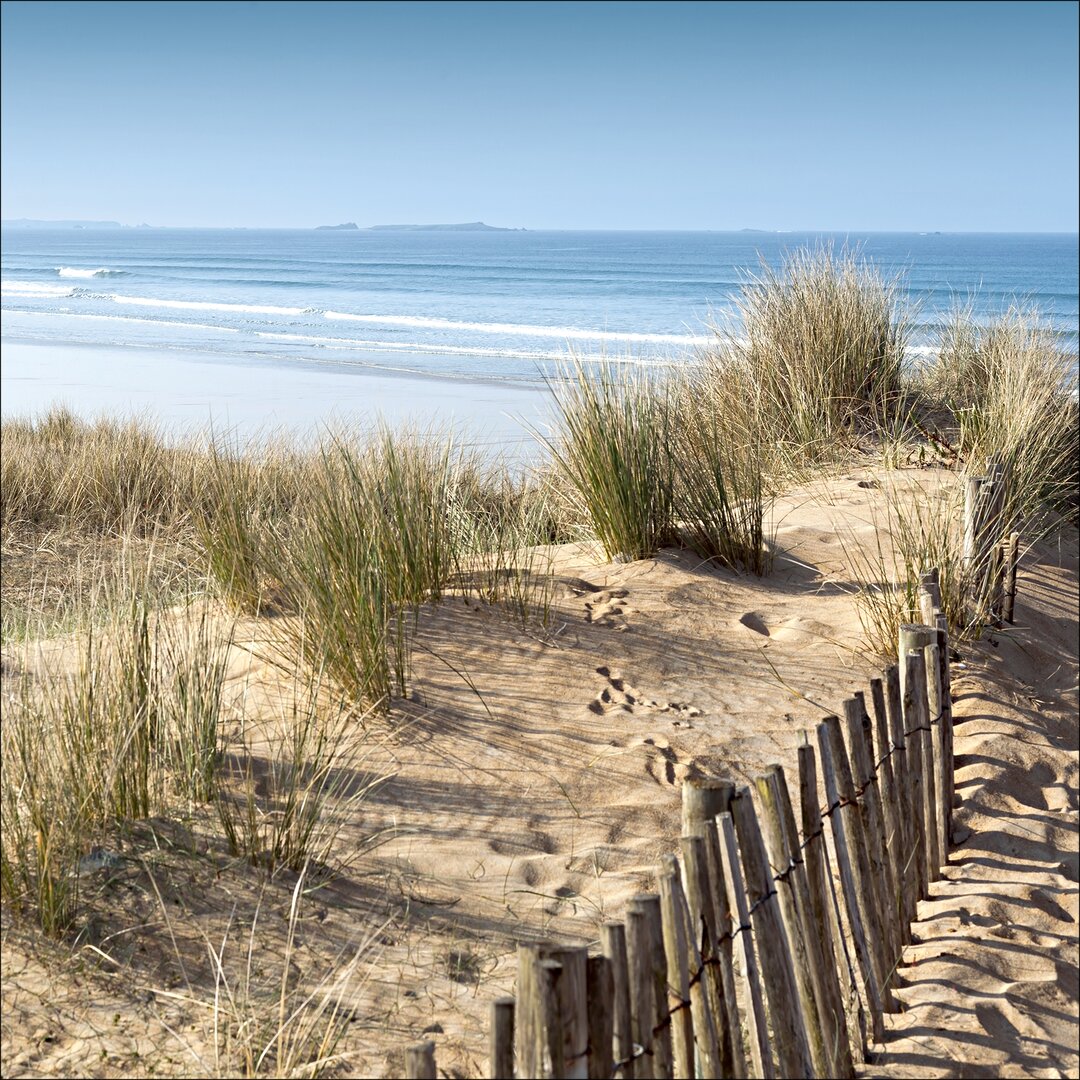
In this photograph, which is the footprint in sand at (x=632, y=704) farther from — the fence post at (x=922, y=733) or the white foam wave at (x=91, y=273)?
the white foam wave at (x=91, y=273)

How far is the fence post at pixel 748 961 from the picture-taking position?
1.90m

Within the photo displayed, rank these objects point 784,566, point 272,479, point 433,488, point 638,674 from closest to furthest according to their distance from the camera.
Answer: point 638,674
point 433,488
point 784,566
point 272,479

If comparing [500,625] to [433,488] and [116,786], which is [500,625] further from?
[116,786]

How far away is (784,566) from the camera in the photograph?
196 inches


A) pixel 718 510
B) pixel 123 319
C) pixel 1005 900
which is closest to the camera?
pixel 1005 900

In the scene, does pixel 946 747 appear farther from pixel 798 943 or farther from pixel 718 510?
pixel 718 510

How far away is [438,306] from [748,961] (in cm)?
2862

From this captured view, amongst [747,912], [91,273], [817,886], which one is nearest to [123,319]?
[91,273]

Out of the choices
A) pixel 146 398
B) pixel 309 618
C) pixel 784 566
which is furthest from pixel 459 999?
pixel 146 398

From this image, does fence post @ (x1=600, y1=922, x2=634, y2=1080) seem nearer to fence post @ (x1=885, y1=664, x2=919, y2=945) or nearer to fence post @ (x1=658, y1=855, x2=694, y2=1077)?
fence post @ (x1=658, y1=855, x2=694, y2=1077)

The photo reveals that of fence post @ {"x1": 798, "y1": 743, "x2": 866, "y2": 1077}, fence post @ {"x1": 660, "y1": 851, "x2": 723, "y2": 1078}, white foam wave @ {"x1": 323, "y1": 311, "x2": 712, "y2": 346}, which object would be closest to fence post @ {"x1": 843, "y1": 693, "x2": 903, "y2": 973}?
fence post @ {"x1": 798, "y1": 743, "x2": 866, "y2": 1077}

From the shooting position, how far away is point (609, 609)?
4250 millimetres

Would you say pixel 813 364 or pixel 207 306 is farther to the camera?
pixel 207 306

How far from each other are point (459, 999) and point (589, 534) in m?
3.23
